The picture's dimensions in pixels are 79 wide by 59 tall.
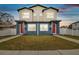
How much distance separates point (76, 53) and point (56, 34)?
53 centimetres

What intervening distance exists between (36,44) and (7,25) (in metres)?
0.66

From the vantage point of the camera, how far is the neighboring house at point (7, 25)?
3.81 meters

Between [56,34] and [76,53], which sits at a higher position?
[56,34]

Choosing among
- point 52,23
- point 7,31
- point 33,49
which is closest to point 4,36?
point 7,31

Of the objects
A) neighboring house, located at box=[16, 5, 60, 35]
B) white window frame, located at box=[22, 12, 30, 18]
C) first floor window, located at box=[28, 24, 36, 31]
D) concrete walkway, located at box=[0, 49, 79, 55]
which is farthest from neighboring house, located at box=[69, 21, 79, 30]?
white window frame, located at box=[22, 12, 30, 18]

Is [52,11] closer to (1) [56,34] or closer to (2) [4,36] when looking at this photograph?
(1) [56,34]

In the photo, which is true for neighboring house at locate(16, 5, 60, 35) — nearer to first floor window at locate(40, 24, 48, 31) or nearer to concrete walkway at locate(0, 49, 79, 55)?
first floor window at locate(40, 24, 48, 31)

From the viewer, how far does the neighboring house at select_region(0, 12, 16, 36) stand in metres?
3.81

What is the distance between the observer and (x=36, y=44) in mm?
3781

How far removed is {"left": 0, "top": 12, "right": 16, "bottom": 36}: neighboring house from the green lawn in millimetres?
174

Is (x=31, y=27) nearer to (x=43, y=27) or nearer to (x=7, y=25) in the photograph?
(x=43, y=27)

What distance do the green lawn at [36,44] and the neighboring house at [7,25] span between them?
174 mm

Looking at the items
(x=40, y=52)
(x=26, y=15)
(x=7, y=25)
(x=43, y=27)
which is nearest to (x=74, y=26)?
(x=43, y=27)
